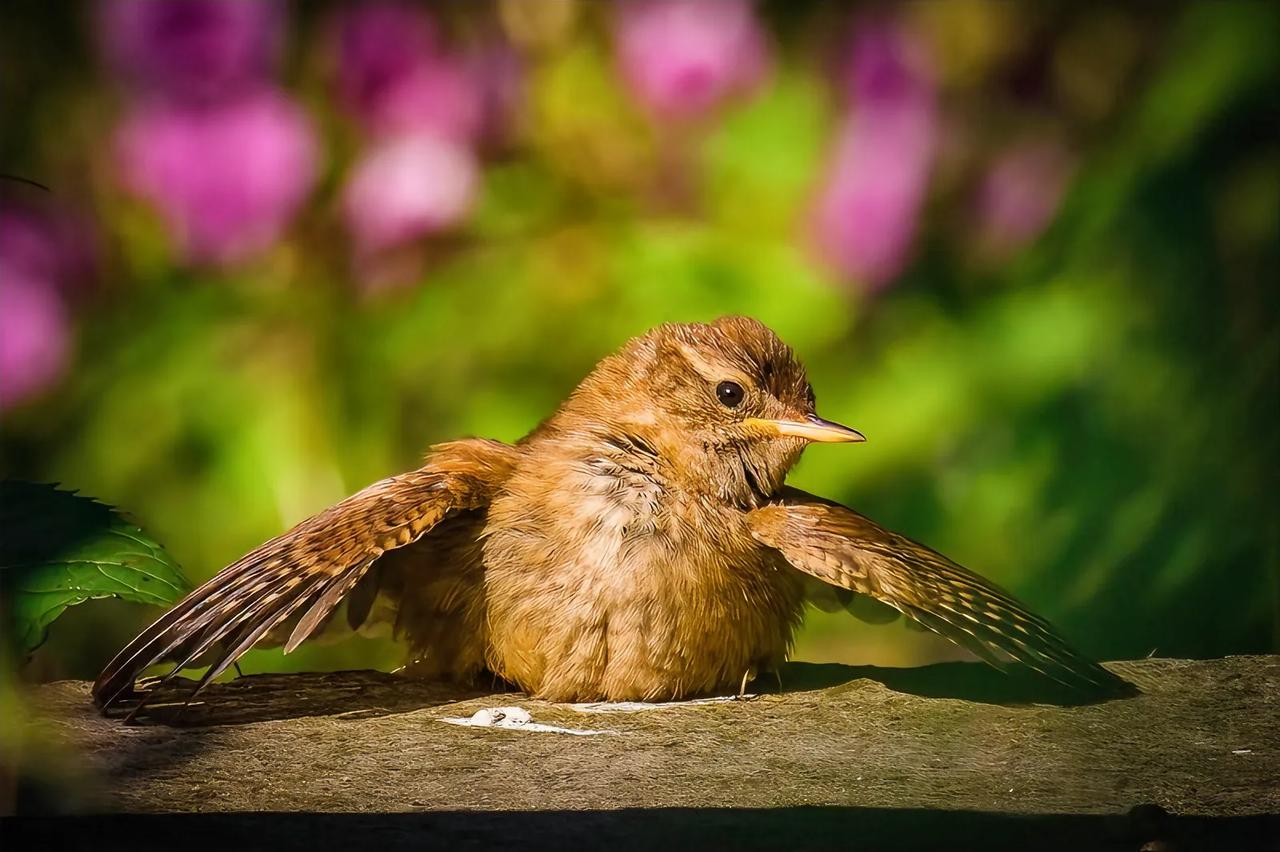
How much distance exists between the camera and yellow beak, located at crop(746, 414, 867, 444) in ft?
13.3

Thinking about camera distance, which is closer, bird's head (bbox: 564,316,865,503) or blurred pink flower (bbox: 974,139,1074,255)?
bird's head (bbox: 564,316,865,503)

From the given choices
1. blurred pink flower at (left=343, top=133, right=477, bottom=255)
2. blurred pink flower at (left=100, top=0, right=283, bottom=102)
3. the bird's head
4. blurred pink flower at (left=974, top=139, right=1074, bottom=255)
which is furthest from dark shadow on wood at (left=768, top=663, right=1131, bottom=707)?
blurred pink flower at (left=100, top=0, right=283, bottom=102)

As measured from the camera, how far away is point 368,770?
337 centimetres

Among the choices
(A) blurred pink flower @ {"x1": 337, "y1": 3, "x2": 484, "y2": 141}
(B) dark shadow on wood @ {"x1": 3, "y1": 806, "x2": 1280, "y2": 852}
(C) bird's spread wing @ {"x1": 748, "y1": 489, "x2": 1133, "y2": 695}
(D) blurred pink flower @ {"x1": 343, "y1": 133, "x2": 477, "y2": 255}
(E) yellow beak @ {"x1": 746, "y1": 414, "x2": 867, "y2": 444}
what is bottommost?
(B) dark shadow on wood @ {"x1": 3, "y1": 806, "x2": 1280, "y2": 852}

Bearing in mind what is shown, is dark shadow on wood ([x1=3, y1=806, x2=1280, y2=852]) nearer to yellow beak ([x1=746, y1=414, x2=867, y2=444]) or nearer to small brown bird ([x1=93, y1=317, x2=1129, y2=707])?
small brown bird ([x1=93, y1=317, x2=1129, y2=707])

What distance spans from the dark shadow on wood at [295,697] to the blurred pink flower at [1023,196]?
2152 mm

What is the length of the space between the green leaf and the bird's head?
108 cm

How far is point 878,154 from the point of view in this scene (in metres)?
5.20

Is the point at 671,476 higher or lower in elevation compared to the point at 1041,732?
higher

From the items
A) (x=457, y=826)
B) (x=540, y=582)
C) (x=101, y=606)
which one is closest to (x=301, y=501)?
(x=101, y=606)

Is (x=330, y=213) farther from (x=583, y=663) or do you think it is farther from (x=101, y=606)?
(x=583, y=663)

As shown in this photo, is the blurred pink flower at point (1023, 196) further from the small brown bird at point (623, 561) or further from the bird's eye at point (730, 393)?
the bird's eye at point (730, 393)

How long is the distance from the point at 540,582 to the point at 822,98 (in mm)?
2061

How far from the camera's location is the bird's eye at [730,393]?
409cm
